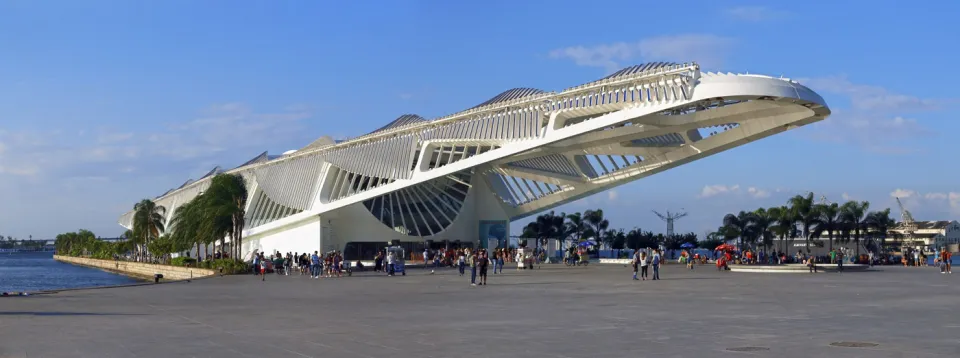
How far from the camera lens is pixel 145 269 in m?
84.8

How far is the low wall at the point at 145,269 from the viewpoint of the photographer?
5811 cm

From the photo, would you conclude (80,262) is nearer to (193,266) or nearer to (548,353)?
(193,266)

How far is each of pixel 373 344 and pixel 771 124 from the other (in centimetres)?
4097

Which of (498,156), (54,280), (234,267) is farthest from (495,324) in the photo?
(54,280)

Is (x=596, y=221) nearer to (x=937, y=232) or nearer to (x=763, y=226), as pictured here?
(x=763, y=226)

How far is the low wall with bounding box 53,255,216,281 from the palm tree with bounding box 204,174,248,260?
408cm

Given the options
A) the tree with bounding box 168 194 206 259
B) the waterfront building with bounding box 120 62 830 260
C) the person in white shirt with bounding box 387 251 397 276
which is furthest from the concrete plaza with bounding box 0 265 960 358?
the tree with bounding box 168 194 206 259

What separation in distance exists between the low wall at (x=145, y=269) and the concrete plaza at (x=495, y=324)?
28787mm

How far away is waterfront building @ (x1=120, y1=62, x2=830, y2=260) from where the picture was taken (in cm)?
4634

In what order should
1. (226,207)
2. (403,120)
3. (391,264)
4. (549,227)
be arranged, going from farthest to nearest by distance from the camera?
1. (549,227)
2. (403,120)
3. (226,207)
4. (391,264)

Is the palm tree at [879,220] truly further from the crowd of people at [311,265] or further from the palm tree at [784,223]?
the crowd of people at [311,265]

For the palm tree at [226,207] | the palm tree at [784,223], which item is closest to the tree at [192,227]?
the palm tree at [226,207]

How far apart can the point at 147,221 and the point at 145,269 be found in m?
19.0

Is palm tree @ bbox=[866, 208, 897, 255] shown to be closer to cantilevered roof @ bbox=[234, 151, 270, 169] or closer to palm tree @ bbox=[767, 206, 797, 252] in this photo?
palm tree @ bbox=[767, 206, 797, 252]
